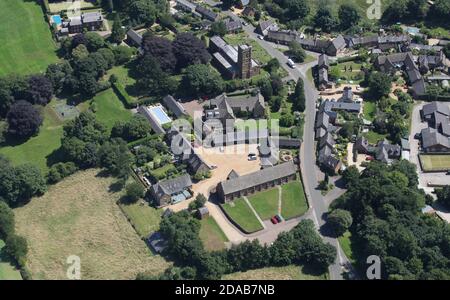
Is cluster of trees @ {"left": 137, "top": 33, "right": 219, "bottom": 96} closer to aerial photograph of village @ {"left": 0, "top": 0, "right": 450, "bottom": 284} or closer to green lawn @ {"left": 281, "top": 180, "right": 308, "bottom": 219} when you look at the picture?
aerial photograph of village @ {"left": 0, "top": 0, "right": 450, "bottom": 284}

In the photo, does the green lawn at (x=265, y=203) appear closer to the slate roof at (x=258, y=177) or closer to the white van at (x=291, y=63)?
the slate roof at (x=258, y=177)

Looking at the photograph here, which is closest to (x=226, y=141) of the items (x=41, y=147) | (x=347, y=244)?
(x=347, y=244)

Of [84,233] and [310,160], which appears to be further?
[310,160]

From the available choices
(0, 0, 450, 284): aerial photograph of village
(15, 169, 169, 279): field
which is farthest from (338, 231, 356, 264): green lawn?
(15, 169, 169, 279): field

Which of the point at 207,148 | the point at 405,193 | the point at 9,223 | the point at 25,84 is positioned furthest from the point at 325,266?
the point at 25,84

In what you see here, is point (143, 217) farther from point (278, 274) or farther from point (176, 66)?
point (176, 66)

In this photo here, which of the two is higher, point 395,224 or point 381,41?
point 381,41
